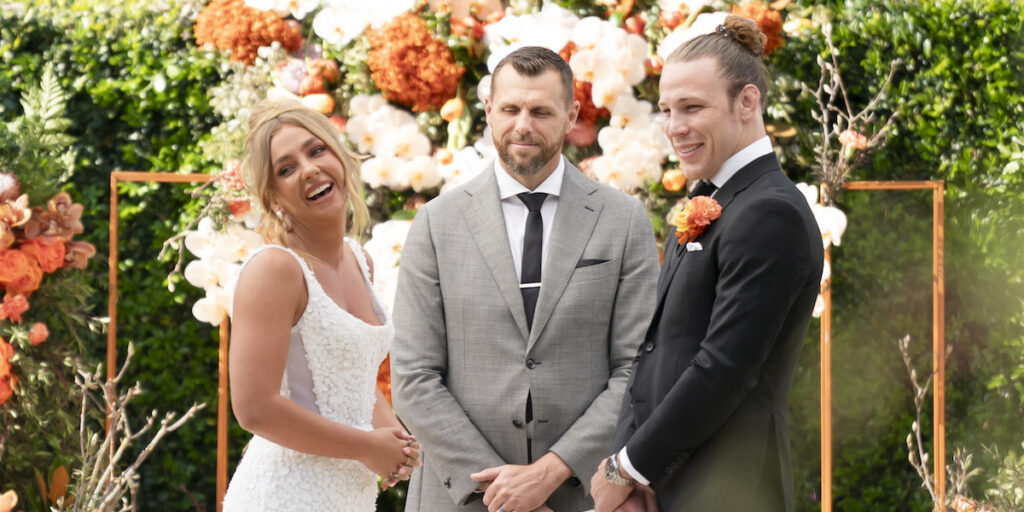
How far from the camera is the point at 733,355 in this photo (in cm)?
187

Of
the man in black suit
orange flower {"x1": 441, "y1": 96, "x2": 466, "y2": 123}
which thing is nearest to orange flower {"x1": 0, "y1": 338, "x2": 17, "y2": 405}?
orange flower {"x1": 441, "y1": 96, "x2": 466, "y2": 123}

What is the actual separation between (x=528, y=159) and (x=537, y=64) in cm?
24

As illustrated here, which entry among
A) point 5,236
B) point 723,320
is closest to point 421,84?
point 5,236

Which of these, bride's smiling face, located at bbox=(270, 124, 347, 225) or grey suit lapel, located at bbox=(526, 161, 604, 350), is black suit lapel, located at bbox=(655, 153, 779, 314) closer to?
grey suit lapel, located at bbox=(526, 161, 604, 350)

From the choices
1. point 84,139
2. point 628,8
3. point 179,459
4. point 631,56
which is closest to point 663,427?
point 631,56

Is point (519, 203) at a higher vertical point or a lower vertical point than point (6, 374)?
higher

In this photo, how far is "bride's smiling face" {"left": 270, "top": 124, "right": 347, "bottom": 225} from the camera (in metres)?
2.11

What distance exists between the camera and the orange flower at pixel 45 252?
3848 mm

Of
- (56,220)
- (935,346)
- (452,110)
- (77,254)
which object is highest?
(452,110)

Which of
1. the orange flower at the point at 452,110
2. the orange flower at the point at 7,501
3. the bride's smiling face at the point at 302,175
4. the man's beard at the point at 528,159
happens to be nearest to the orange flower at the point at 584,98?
the orange flower at the point at 452,110

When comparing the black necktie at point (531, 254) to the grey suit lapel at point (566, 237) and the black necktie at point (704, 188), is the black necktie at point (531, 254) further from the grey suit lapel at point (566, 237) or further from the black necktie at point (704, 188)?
the black necktie at point (704, 188)

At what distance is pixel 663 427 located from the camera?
1.92 meters

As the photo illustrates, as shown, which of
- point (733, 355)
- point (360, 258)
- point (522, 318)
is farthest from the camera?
point (522, 318)

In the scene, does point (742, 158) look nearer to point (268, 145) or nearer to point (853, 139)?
point (268, 145)
